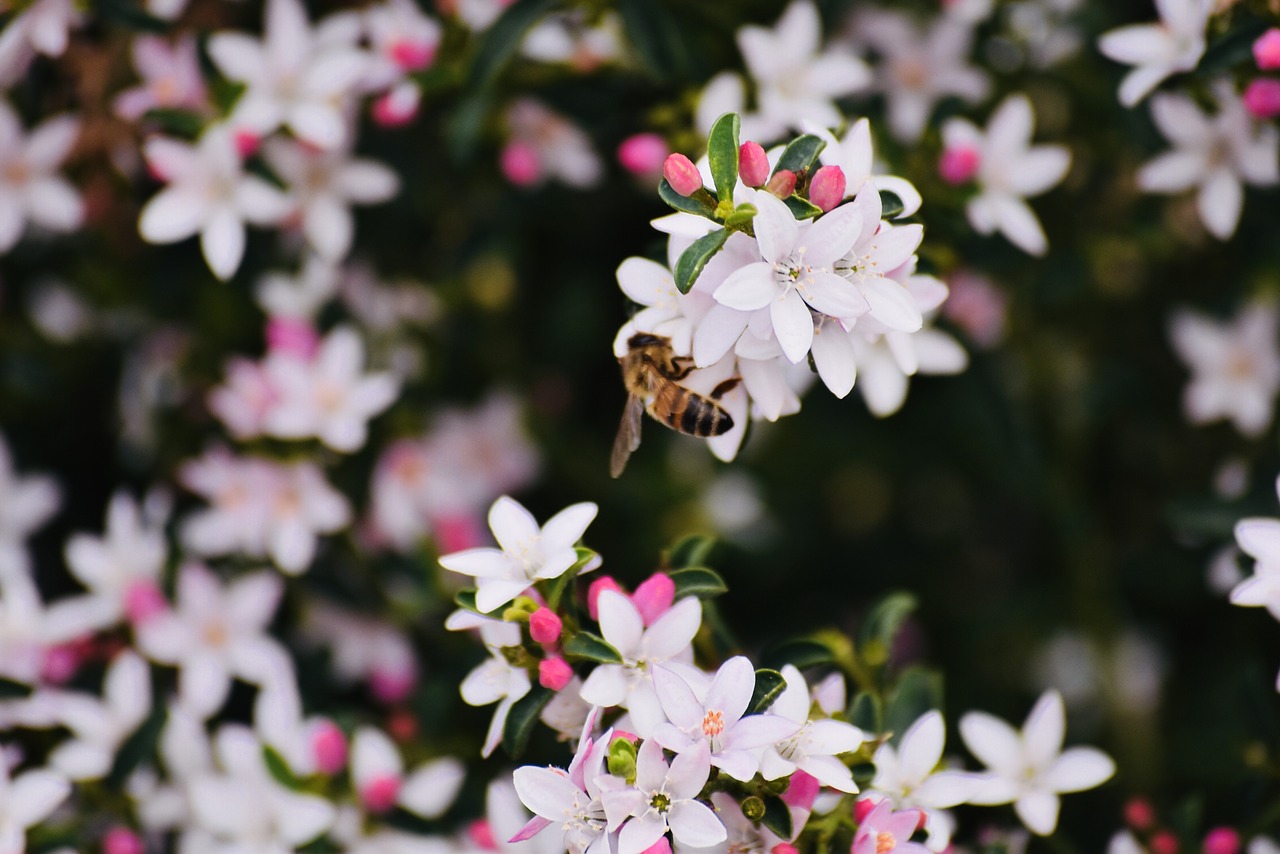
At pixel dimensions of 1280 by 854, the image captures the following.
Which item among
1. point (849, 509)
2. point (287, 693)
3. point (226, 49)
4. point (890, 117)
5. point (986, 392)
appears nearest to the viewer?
point (287, 693)

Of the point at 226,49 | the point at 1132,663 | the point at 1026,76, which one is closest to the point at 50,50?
the point at 226,49

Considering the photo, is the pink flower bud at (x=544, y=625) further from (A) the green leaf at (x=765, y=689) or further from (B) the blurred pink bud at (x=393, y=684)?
(B) the blurred pink bud at (x=393, y=684)

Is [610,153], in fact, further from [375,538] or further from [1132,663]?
[1132,663]

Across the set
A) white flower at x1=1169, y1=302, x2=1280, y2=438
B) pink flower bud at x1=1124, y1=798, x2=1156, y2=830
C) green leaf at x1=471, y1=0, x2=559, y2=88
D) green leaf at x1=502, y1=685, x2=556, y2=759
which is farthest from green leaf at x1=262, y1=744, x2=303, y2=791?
white flower at x1=1169, y1=302, x2=1280, y2=438

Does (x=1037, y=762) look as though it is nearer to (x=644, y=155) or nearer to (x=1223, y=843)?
(x=1223, y=843)

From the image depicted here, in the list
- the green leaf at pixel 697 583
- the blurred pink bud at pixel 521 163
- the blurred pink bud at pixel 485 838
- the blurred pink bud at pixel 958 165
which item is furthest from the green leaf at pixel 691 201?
the blurred pink bud at pixel 485 838
